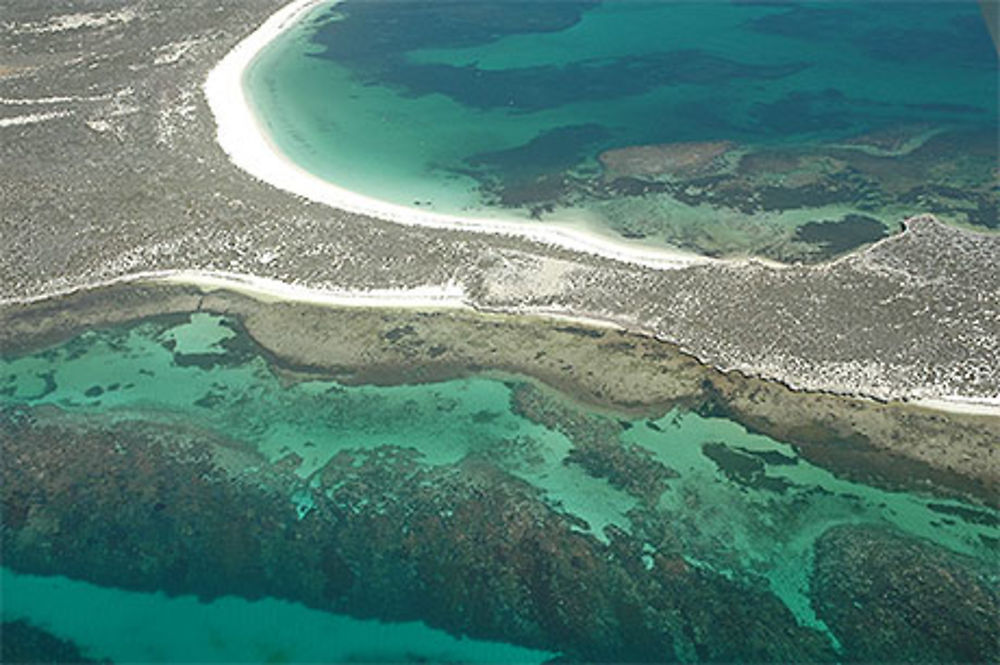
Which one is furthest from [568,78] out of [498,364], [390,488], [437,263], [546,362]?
[390,488]

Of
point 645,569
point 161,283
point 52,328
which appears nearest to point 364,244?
point 161,283

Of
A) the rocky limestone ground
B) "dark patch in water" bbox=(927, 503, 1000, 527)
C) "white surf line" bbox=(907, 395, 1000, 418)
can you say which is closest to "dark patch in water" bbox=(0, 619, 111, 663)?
the rocky limestone ground

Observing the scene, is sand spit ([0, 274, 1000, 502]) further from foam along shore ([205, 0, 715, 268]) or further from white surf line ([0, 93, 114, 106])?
white surf line ([0, 93, 114, 106])

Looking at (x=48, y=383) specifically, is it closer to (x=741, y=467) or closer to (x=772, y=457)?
(x=741, y=467)

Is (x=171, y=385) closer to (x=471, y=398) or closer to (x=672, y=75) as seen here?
(x=471, y=398)

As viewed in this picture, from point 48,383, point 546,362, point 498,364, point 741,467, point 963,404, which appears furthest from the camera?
point 498,364

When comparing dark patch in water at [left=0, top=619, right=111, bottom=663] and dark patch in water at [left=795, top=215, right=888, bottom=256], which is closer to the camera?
dark patch in water at [left=0, top=619, right=111, bottom=663]

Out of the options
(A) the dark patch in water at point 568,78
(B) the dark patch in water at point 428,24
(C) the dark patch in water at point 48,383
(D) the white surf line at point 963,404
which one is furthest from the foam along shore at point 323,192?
(C) the dark patch in water at point 48,383
